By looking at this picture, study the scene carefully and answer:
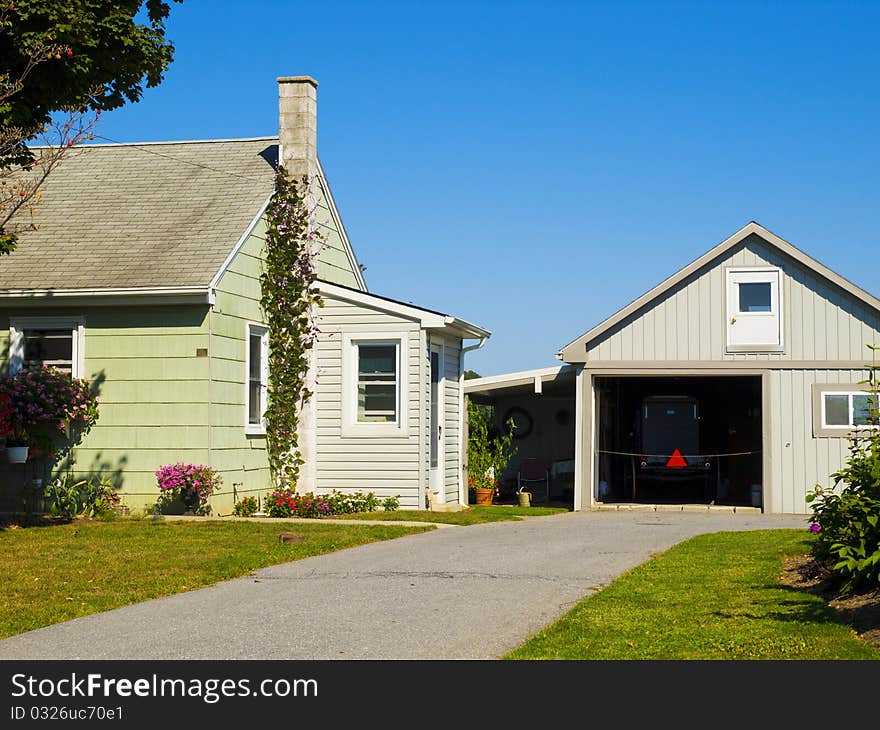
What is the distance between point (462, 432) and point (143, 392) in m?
7.60

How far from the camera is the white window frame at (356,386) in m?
21.6

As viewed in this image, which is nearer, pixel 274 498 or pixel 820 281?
pixel 274 498

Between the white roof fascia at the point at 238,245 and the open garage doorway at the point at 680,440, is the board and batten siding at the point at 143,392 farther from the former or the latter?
the open garage doorway at the point at 680,440

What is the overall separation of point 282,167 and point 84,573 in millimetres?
11231

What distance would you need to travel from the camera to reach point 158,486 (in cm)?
1920

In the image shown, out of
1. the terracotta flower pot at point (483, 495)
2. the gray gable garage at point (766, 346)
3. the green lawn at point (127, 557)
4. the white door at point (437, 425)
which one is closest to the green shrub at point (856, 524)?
the green lawn at point (127, 557)

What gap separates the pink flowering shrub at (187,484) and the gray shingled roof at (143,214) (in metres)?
2.91

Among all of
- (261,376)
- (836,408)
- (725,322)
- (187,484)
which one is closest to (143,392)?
(187,484)

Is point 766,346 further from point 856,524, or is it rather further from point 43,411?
point 856,524

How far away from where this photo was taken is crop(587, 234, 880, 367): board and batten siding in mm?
23203

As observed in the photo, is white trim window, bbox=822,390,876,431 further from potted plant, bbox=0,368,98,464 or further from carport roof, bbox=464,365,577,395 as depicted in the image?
potted plant, bbox=0,368,98,464

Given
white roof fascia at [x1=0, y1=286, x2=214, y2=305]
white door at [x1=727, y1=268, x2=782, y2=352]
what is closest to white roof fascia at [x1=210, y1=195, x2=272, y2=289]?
white roof fascia at [x1=0, y1=286, x2=214, y2=305]
